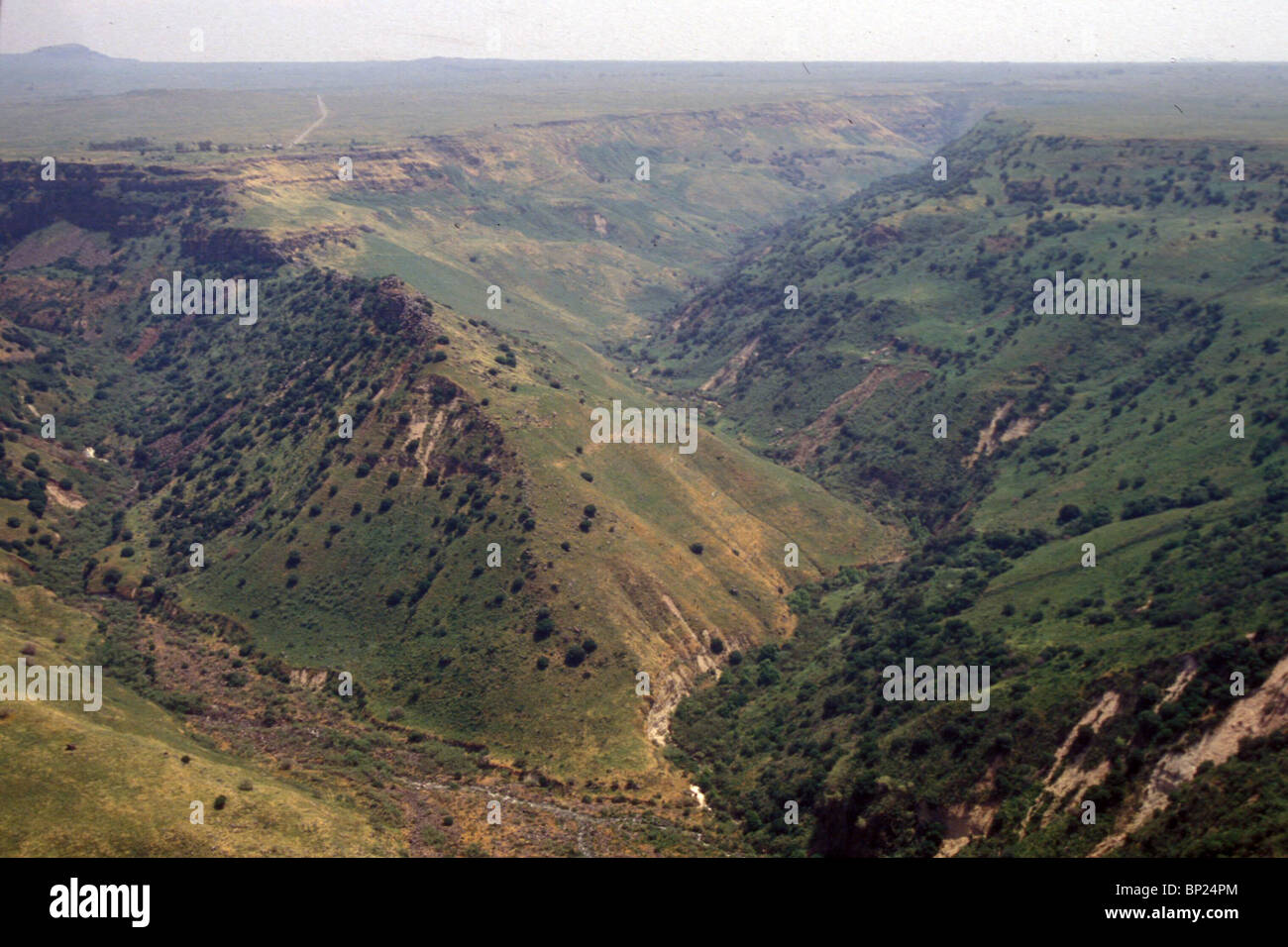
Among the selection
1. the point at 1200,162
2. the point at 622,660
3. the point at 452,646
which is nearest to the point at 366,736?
the point at 452,646

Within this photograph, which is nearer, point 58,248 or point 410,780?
point 410,780

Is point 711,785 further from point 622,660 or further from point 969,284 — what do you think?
point 969,284

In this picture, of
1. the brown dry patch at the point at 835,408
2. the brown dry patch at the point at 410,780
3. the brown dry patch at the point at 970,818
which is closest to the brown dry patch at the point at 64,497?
the brown dry patch at the point at 410,780

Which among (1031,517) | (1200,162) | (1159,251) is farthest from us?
(1200,162)

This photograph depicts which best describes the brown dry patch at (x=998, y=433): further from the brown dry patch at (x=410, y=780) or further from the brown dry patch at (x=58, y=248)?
the brown dry patch at (x=58, y=248)

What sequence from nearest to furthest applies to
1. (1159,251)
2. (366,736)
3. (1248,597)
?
(1248,597) < (366,736) < (1159,251)

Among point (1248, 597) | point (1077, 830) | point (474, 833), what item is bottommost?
point (474, 833)

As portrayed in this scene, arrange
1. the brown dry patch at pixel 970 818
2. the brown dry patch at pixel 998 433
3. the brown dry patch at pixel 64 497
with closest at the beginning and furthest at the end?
1. the brown dry patch at pixel 970 818
2. the brown dry patch at pixel 64 497
3. the brown dry patch at pixel 998 433

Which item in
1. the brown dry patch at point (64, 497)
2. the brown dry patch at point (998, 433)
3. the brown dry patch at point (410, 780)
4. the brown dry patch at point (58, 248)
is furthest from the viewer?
the brown dry patch at point (58, 248)

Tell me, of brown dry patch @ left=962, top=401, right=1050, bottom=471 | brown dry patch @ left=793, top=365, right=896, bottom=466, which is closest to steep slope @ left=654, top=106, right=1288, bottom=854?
brown dry patch @ left=962, top=401, right=1050, bottom=471

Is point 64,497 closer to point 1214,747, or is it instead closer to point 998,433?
point 998,433

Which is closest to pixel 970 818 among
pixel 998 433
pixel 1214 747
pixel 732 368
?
pixel 1214 747
